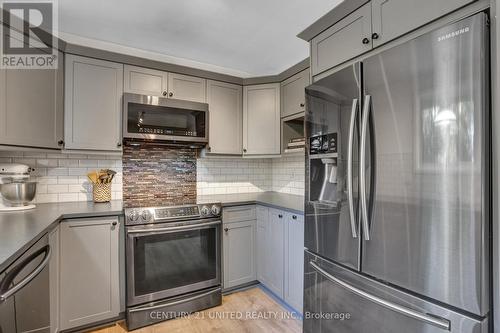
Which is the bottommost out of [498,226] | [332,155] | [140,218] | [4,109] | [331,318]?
[331,318]

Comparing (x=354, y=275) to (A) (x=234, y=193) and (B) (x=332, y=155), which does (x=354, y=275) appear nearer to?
(B) (x=332, y=155)

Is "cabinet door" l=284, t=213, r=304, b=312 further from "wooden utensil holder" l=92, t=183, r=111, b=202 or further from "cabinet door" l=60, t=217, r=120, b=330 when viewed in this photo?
"wooden utensil holder" l=92, t=183, r=111, b=202

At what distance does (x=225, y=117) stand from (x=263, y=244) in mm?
1396

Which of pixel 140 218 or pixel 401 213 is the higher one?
pixel 401 213

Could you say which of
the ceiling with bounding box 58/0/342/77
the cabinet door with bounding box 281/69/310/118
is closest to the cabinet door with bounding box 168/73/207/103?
the ceiling with bounding box 58/0/342/77

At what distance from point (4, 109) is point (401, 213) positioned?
8.07 ft

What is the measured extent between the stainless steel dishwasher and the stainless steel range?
0.58 meters

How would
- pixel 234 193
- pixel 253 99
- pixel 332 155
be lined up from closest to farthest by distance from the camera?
pixel 332 155 < pixel 253 99 < pixel 234 193

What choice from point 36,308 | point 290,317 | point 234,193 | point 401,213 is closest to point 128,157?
point 234,193

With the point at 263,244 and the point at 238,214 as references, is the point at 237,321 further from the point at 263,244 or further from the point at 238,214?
the point at 238,214

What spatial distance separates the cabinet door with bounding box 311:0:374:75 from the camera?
4.78 feet

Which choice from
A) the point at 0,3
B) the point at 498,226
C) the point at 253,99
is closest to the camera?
the point at 498,226

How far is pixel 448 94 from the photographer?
101 cm

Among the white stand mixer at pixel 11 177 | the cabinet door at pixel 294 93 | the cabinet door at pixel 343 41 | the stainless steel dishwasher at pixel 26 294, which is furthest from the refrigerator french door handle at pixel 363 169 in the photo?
the white stand mixer at pixel 11 177
